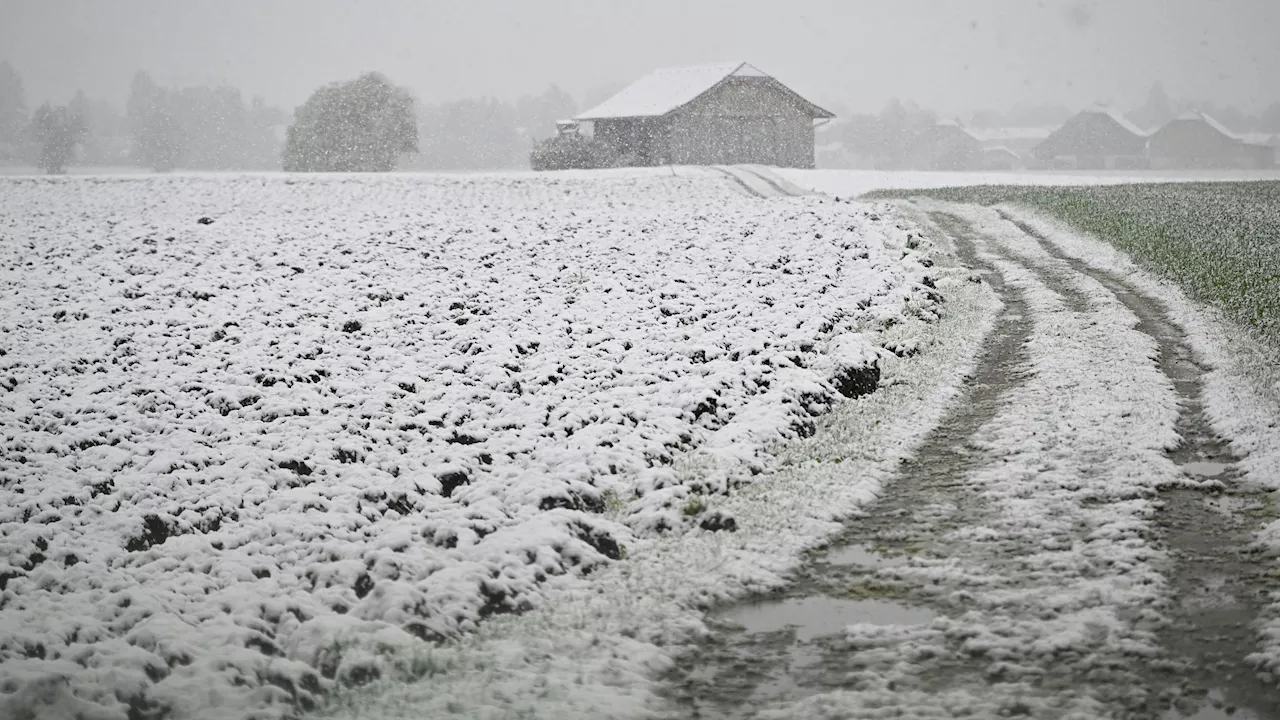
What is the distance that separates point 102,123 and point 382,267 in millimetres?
131558

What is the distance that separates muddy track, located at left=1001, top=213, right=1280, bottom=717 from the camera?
3939 mm

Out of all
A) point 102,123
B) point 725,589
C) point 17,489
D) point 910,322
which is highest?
point 102,123

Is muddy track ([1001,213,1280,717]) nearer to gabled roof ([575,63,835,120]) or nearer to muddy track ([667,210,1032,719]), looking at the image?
muddy track ([667,210,1032,719])

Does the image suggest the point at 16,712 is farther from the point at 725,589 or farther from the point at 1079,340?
the point at 1079,340

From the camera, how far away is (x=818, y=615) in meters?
4.79

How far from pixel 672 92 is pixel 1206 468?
45149 mm

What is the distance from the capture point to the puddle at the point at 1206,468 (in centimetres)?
638

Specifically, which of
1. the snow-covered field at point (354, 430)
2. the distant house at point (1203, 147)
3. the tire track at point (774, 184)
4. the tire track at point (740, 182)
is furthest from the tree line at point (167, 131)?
the distant house at point (1203, 147)

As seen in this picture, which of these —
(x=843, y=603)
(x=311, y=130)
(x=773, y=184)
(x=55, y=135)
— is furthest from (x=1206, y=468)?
(x=55, y=135)

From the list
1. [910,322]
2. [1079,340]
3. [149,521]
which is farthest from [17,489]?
[1079,340]

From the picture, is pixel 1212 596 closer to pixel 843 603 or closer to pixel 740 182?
pixel 843 603

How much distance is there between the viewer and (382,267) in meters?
15.1

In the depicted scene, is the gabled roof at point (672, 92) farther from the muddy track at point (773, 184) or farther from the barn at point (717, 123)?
the muddy track at point (773, 184)

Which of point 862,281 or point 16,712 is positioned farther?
point 862,281
